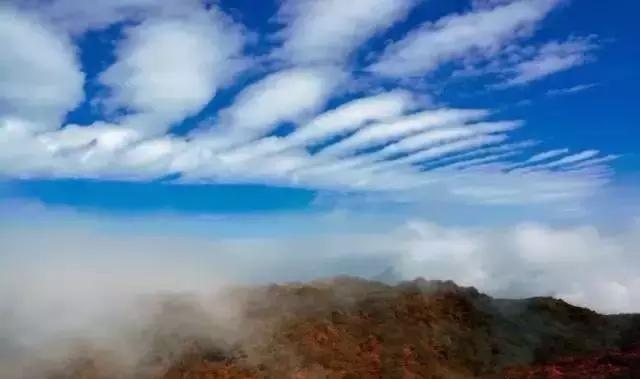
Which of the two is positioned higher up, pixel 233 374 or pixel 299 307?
pixel 299 307

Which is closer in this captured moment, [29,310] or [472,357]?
[472,357]

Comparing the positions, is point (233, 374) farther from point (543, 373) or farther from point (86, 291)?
point (86, 291)

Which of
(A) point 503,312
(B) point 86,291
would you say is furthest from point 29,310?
(A) point 503,312

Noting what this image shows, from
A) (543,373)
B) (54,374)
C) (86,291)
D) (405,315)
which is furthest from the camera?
(86,291)

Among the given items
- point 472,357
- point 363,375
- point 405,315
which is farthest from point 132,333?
point 472,357

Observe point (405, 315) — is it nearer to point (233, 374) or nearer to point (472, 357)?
point (472, 357)

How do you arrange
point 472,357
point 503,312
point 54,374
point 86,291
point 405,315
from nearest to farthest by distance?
1. point 54,374
2. point 472,357
3. point 405,315
4. point 503,312
5. point 86,291
